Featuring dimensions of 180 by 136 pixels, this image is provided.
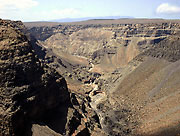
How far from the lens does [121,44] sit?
443ft

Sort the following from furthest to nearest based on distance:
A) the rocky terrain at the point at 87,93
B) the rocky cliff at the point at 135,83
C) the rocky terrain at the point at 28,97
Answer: the rocky cliff at the point at 135,83 < the rocky terrain at the point at 87,93 < the rocky terrain at the point at 28,97

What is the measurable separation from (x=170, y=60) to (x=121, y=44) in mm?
61338

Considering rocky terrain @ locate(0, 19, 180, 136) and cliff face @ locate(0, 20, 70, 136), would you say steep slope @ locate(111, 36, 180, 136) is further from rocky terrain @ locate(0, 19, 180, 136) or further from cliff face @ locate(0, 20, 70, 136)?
cliff face @ locate(0, 20, 70, 136)

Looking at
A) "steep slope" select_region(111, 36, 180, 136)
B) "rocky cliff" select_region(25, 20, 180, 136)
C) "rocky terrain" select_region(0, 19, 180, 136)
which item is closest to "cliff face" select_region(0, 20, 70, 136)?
"rocky terrain" select_region(0, 19, 180, 136)

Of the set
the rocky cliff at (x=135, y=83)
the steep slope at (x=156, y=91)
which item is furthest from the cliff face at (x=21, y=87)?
the steep slope at (x=156, y=91)

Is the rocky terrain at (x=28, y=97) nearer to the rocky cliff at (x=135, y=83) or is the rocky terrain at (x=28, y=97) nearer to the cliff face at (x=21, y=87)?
the cliff face at (x=21, y=87)

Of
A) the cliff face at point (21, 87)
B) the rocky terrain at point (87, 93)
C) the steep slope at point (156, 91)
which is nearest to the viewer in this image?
the cliff face at point (21, 87)

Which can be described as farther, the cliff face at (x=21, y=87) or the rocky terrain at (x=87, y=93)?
the rocky terrain at (x=87, y=93)

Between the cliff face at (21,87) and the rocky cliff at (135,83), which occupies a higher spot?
the cliff face at (21,87)

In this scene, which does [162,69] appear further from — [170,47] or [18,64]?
[18,64]

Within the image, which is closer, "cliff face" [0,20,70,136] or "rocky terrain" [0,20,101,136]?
"cliff face" [0,20,70,136]

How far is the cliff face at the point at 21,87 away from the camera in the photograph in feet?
101

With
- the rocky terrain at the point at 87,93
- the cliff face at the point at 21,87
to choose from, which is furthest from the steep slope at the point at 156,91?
the cliff face at the point at 21,87

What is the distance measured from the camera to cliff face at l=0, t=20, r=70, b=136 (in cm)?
3064
